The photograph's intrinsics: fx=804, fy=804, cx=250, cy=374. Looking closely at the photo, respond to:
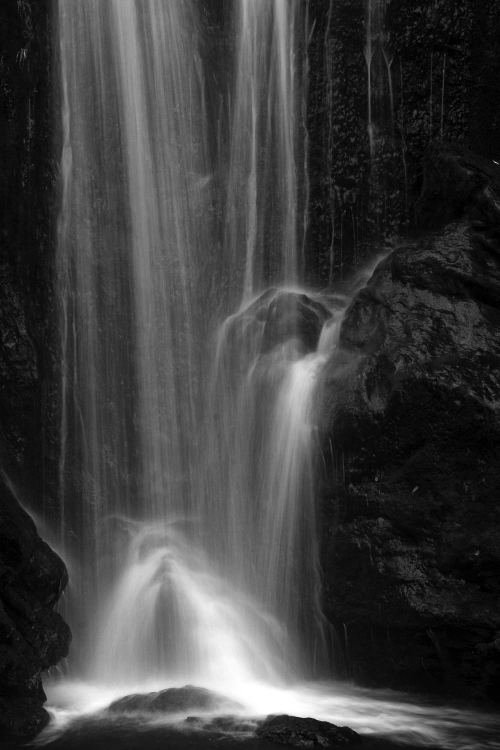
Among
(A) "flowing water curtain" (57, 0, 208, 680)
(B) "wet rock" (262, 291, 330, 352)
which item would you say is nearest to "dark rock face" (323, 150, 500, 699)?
(B) "wet rock" (262, 291, 330, 352)

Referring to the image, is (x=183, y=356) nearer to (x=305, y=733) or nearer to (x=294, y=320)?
(x=294, y=320)

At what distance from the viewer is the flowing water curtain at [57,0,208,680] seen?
11.5 m

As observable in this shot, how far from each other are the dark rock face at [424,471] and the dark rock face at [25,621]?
3266 millimetres

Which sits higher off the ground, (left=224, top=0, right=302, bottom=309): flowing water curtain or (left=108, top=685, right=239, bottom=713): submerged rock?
(left=224, top=0, right=302, bottom=309): flowing water curtain

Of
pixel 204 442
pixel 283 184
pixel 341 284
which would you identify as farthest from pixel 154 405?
pixel 283 184

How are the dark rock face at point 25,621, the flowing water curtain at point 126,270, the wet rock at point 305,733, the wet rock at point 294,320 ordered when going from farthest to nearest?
the flowing water curtain at point 126,270, the wet rock at point 294,320, the dark rock face at point 25,621, the wet rock at point 305,733

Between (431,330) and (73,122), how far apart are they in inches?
249

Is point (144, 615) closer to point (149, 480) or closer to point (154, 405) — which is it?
point (149, 480)

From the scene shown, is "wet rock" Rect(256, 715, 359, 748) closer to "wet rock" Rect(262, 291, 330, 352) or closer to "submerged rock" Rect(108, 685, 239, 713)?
"submerged rock" Rect(108, 685, 239, 713)

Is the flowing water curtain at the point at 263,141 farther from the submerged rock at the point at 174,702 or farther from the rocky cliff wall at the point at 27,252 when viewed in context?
the submerged rock at the point at 174,702

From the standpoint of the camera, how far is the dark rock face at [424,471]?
29.3ft

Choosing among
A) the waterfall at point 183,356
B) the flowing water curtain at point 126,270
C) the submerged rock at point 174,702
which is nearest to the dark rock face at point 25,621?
the submerged rock at point 174,702

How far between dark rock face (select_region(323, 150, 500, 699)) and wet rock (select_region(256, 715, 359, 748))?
184 centimetres

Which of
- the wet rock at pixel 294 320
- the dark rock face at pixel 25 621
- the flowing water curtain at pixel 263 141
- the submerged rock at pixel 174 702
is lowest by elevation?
the submerged rock at pixel 174 702
